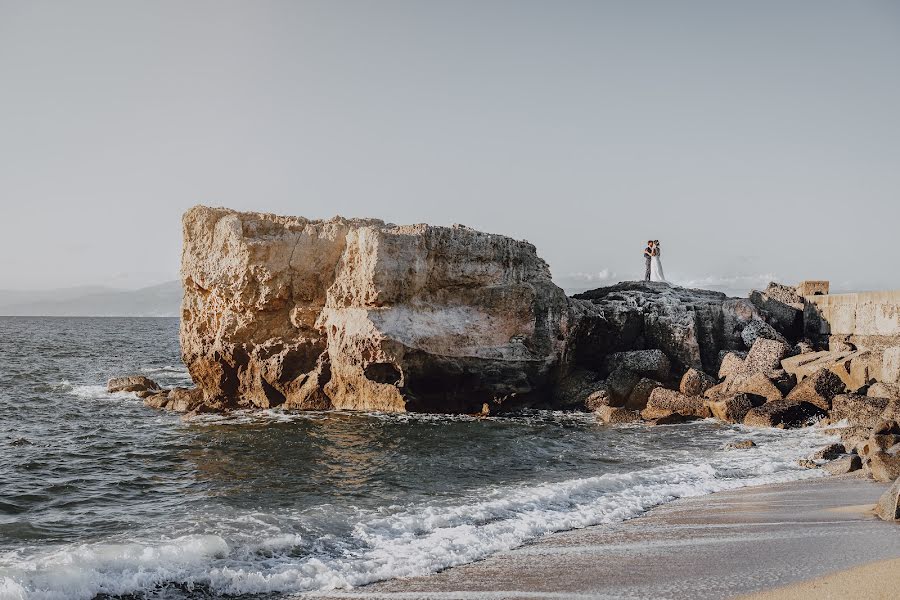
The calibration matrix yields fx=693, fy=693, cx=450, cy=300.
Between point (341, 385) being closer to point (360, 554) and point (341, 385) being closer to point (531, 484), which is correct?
point (531, 484)

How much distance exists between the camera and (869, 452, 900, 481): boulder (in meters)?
12.0

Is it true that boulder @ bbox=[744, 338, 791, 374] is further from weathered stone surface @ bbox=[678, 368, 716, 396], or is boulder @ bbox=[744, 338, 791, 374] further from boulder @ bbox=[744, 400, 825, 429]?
boulder @ bbox=[744, 400, 825, 429]

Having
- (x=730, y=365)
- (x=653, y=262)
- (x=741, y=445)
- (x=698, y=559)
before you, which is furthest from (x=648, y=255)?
(x=698, y=559)

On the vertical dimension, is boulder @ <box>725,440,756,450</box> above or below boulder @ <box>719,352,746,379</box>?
below

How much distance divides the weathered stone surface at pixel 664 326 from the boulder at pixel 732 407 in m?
3.98

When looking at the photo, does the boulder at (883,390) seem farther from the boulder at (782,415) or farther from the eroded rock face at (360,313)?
the eroded rock face at (360,313)

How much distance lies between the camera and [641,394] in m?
22.8

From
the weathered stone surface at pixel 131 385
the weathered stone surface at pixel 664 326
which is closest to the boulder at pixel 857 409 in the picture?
the weathered stone surface at pixel 664 326

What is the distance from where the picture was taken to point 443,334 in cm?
2153

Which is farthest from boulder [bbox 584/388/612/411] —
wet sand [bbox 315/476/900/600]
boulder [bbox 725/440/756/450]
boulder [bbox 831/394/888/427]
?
wet sand [bbox 315/476/900/600]

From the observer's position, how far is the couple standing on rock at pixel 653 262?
29.9 meters

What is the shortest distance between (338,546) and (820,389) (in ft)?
54.7

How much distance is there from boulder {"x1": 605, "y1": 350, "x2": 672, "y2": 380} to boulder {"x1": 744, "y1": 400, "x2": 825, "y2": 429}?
4109 mm

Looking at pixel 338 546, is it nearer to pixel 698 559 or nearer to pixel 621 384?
pixel 698 559
